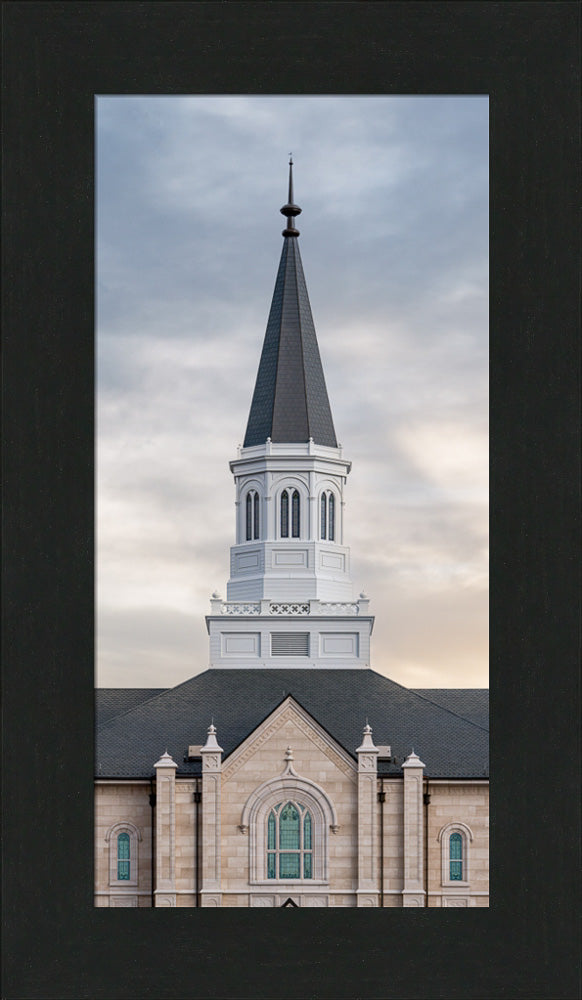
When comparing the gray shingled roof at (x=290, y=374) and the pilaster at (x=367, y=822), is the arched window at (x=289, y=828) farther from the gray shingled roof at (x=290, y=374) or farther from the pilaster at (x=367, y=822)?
the gray shingled roof at (x=290, y=374)

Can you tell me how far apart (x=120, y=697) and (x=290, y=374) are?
32.0ft

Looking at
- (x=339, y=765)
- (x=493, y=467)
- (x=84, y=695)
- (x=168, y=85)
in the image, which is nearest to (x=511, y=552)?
(x=493, y=467)

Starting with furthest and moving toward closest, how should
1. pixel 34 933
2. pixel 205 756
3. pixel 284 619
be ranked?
1. pixel 284 619
2. pixel 205 756
3. pixel 34 933

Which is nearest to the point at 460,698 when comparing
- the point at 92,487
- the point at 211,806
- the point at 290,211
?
the point at 211,806

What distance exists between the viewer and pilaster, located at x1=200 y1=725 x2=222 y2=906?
30.0 metres

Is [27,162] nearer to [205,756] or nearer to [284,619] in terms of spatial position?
[205,756]

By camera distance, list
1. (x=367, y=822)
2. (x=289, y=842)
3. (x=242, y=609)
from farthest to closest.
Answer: (x=242, y=609)
(x=289, y=842)
(x=367, y=822)

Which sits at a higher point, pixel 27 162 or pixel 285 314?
pixel 285 314

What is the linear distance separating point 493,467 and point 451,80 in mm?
3364

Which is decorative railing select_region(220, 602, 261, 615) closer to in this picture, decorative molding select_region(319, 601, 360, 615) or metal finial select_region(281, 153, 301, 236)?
decorative molding select_region(319, 601, 360, 615)

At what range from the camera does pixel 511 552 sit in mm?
11984

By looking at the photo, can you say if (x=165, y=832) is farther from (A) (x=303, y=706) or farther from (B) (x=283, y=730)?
(A) (x=303, y=706)

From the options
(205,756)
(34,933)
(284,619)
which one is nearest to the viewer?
(34,933)

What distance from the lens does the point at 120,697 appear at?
3644 centimetres
